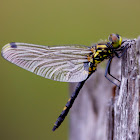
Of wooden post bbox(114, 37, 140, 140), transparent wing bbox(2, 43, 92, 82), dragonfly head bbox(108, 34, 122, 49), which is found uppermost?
dragonfly head bbox(108, 34, 122, 49)

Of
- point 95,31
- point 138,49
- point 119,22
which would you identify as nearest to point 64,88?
point 95,31

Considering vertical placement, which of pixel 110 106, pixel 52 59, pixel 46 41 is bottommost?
pixel 110 106

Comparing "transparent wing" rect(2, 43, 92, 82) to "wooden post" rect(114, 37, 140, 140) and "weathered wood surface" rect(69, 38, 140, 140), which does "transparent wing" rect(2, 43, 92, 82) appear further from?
"wooden post" rect(114, 37, 140, 140)

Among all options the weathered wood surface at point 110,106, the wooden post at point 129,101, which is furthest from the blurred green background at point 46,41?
the wooden post at point 129,101

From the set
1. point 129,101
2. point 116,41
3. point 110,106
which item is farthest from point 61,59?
point 129,101

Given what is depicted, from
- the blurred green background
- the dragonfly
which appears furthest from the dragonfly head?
the blurred green background

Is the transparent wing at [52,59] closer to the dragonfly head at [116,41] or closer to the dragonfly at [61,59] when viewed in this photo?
the dragonfly at [61,59]

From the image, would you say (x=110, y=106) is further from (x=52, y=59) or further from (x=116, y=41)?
(x=52, y=59)
